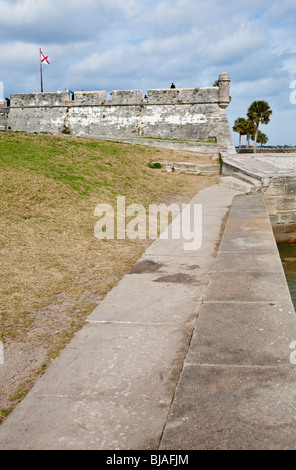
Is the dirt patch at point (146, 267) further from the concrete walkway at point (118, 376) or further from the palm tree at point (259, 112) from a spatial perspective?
the palm tree at point (259, 112)

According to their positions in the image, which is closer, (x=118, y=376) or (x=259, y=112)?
(x=118, y=376)

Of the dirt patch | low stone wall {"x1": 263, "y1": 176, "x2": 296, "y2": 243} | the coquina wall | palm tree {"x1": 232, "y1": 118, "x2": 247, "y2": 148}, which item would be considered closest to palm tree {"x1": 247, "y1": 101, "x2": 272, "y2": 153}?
palm tree {"x1": 232, "y1": 118, "x2": 247, "y2": 148}

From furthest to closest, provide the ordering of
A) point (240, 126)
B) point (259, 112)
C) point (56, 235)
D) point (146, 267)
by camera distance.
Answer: point (240, 126) < point (259, 112) < point (56, 235) < point (146, 267)

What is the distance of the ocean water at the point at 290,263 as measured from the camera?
6455 mm

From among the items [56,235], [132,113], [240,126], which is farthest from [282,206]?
[240,126]

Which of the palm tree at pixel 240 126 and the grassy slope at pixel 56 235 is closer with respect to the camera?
the grassy slope at pixel 56 235

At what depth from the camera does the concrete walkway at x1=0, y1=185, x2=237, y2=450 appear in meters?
1.79

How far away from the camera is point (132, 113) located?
78.0ft

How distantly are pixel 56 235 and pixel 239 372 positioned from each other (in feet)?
13.7

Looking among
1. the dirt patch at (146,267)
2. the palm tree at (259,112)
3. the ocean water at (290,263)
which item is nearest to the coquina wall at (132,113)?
the ocean water at (290,263)

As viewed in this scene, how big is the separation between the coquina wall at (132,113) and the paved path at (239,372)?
1790cm

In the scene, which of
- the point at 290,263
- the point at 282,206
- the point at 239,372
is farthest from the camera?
the point at 282,206

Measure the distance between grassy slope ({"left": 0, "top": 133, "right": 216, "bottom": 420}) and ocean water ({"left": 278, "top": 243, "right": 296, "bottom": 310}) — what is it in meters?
2.65

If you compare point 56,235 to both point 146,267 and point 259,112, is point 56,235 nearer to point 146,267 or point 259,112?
point 146,267
